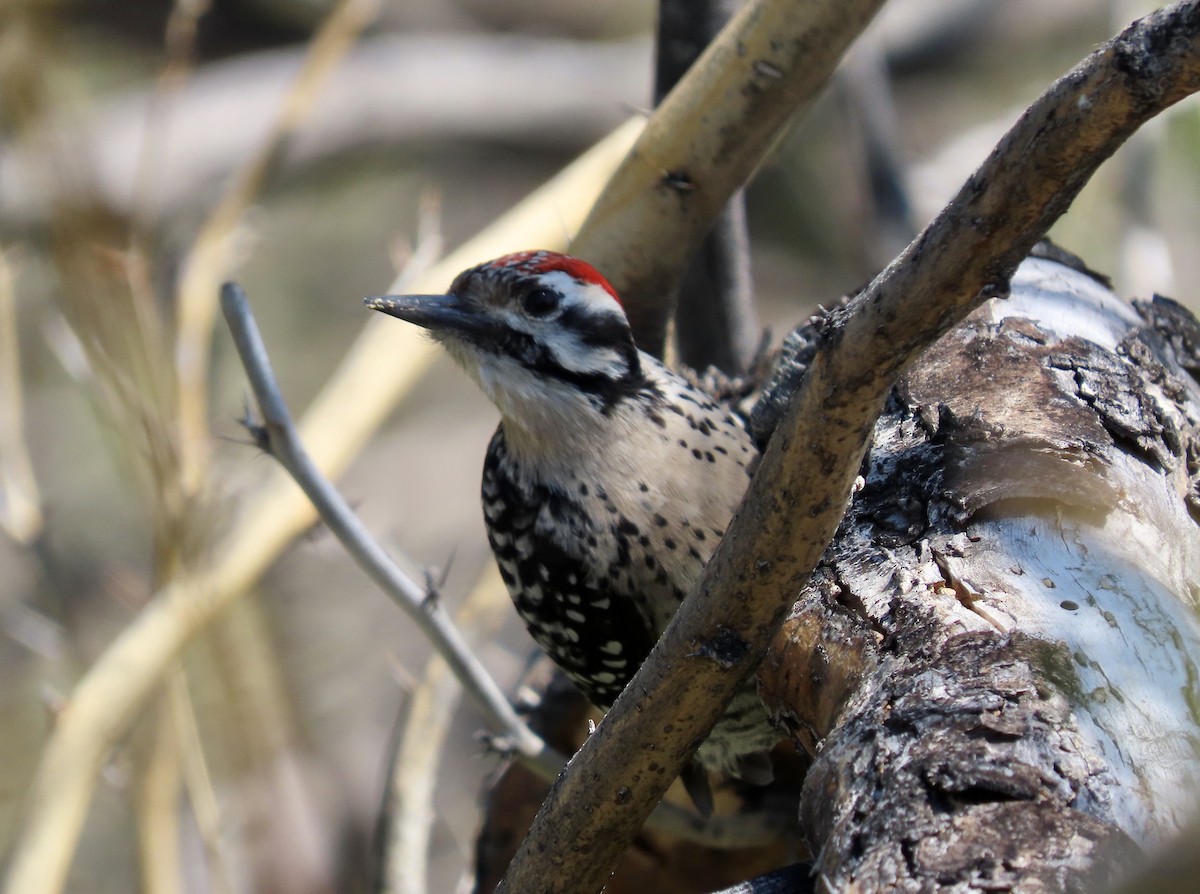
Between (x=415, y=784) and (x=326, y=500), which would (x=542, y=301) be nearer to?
(x=326, y=500)

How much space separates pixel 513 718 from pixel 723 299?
141 centimetres

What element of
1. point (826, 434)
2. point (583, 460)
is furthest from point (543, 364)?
point (826, 434)

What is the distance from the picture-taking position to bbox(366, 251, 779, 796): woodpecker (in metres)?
2.32

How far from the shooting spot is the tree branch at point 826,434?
1194 millimetres

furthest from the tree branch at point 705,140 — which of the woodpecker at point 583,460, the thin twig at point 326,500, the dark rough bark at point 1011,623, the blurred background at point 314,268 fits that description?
the thin twig at point 326,500

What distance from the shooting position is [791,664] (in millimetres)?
1797

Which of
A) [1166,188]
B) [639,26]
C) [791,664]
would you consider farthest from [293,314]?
[791,664]

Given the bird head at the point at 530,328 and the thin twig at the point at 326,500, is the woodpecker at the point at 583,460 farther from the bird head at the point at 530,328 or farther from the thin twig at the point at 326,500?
the thin twig at the point at 326,500

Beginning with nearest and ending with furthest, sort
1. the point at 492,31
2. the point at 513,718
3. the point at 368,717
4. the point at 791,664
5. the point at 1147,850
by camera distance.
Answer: the point at 1147,850, the point at 791,664, the point at 513,718, the point at 368,717, the point at 492,31

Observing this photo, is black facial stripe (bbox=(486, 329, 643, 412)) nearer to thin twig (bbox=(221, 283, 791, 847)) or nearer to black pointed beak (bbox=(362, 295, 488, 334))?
black pointed beak (bbox=(362, 295, 488, 334))

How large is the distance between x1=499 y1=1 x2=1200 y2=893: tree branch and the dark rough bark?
0.20m

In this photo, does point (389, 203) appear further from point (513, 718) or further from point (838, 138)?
point (513, 718)

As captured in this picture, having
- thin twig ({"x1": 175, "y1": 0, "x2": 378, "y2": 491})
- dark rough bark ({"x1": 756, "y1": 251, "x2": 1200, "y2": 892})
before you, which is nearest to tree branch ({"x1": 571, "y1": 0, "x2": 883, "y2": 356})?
dark rough bark ({"x1": 756, "y1": 251, "x2": 1200, "y2": 892})

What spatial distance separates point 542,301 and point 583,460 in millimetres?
320
